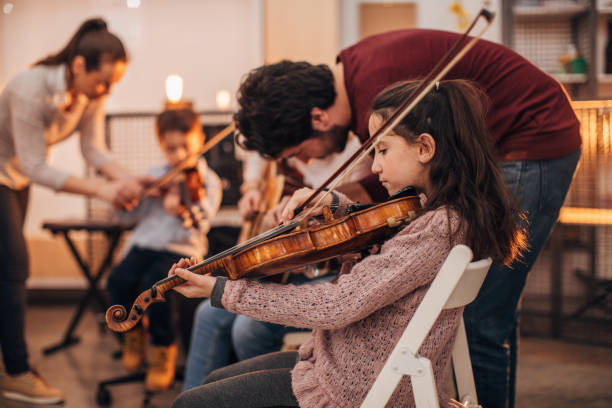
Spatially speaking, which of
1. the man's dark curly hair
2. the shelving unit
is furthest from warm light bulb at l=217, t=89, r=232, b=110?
the man's dark curly hair

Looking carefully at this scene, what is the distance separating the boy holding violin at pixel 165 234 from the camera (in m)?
2.23

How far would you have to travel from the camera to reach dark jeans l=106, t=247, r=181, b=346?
222cm

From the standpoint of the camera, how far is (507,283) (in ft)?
4.32

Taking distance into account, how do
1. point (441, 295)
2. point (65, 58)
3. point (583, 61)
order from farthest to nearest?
1. point (583, 61)
2. point (65, 58)
3. point (441, 295)

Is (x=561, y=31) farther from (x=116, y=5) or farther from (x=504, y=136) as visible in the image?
(x=116, y=5)

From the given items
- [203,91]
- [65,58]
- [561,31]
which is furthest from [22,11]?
[561,31]

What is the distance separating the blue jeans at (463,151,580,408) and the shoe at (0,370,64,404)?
5.29 ft

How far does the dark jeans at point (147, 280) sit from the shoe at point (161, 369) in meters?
0.03

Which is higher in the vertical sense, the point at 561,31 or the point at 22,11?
the point at 22,11

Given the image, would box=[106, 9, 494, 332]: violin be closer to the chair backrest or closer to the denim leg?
the chair backrest

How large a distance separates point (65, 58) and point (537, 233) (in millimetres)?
1792

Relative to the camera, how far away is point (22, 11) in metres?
3.86

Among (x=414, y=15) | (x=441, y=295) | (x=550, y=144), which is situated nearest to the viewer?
(x=441, y=295)

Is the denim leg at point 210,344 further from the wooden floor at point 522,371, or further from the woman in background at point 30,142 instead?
the woman in background at point 30,142
